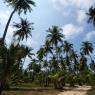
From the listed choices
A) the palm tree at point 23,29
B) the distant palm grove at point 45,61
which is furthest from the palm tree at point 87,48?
the palm tree at point 23,29

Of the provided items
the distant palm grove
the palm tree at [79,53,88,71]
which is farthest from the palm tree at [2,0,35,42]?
the palm tree at [79,53,88,71]

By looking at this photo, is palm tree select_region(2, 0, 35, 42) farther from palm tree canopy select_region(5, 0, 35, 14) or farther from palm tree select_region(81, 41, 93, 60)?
palm tree select_region(81, 41, 93, 60)

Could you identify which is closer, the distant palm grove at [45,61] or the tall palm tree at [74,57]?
the distant palm grove at [45,61]

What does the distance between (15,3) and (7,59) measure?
21.8 meters

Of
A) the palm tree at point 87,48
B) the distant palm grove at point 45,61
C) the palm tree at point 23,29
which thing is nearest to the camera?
the distant palm grove at point 45,61

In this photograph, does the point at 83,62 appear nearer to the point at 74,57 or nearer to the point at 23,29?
the point at 74,57

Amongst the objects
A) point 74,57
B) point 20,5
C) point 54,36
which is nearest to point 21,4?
point 20,5

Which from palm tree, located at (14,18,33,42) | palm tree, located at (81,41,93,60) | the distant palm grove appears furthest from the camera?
palm tree, located at (81,41,93,60)

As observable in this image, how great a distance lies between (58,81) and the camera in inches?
2785

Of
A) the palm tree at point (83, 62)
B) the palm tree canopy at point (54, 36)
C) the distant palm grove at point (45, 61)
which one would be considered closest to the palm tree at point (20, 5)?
the distant palm grove at point (45, 61)

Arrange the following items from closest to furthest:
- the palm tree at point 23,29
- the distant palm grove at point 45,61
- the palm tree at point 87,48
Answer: the distant palm grove at point 45,61
the palm tree at point 23,29
the palm tree at point 87,48

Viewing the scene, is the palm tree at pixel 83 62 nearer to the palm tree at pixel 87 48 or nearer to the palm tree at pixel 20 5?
the palm tree at pixel 87 48

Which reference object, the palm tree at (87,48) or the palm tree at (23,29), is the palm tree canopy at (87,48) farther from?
the palm tree at (23,29)

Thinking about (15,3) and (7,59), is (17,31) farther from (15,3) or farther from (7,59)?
(7,59)
